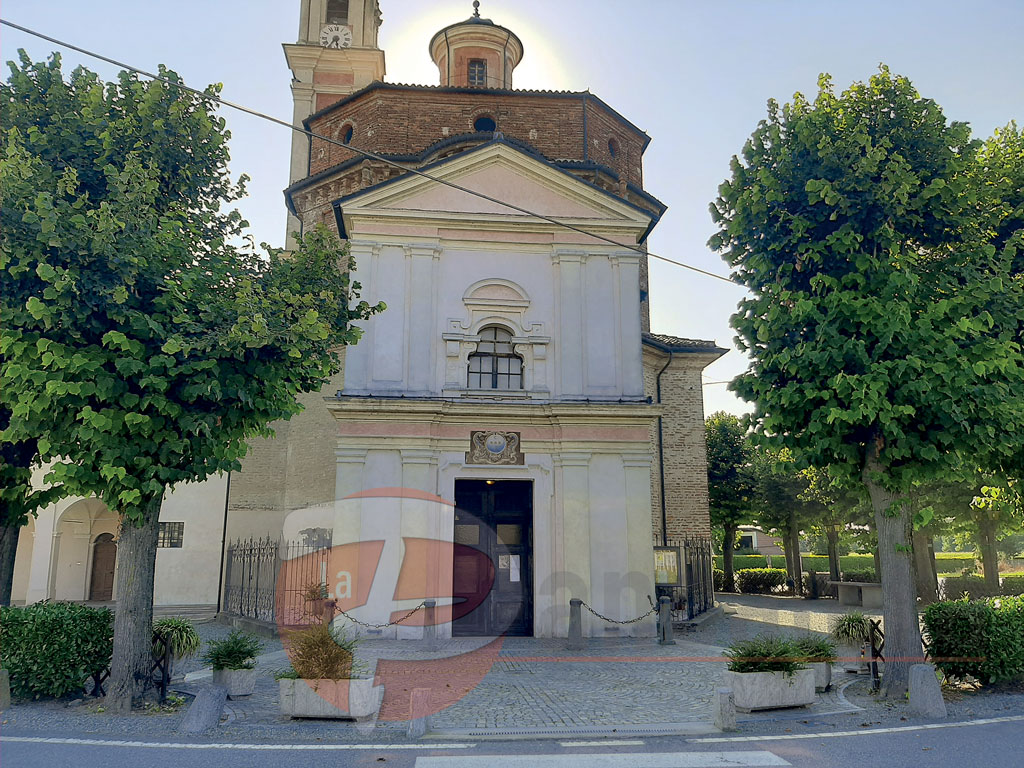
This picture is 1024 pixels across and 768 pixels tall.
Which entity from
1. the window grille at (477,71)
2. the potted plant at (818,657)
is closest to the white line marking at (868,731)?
the potted plant at (818,657)

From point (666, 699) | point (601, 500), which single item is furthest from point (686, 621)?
point (666, 699)

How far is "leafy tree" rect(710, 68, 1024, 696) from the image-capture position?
927 centimetres

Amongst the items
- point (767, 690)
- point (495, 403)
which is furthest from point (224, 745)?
point (495, 403)

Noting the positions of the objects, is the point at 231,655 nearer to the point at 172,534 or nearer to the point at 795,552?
the point at 172,534

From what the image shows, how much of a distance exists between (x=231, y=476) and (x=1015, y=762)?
75.1ft

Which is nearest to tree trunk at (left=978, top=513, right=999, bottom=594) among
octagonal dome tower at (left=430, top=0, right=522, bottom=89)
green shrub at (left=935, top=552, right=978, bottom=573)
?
green shrub at (left=935, top=552, right=978, bottom=573)

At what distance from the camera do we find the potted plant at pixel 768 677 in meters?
8.72

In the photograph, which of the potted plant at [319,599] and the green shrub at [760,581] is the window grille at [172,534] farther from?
the green shrub at [760,581]

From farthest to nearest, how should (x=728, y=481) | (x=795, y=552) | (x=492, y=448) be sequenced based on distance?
(x=728, y=481), (x=795, y=552), (x=492, y=448)

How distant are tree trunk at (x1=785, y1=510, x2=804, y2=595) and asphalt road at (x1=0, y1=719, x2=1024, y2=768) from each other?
2164 cm

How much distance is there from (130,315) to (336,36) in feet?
Answer: 87.6

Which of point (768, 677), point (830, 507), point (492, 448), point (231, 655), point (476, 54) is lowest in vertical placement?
point (768, 677)

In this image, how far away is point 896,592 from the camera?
32.5ft

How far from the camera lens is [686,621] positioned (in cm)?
1700
